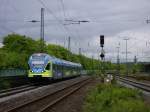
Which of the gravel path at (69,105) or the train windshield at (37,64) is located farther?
the train windshield at (37,64)

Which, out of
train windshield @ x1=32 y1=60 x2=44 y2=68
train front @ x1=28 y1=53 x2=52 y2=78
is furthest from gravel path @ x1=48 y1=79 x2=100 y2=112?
train windshield @ x1=32 y1=60 x2=44 y2=68

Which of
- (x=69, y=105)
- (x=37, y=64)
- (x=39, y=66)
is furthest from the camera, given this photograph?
(x=39, y=66)

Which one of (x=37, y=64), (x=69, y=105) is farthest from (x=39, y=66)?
(x=69, y=105)

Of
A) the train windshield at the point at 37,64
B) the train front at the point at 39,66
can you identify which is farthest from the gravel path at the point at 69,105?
the train windshield at the point at 37,64

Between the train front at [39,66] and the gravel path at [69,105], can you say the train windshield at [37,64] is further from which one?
the gravel path at [69,105]

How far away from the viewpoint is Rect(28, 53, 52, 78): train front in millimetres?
46531

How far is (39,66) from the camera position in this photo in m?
46.8

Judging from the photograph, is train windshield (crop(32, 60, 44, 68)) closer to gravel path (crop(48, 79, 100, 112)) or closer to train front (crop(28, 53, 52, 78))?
train front (crop(28, 53, 52, 78))

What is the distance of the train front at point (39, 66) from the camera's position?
46.5 metres

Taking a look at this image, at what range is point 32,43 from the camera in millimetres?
116938

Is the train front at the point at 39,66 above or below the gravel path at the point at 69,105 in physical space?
above

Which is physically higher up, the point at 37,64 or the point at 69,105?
the point at 37,64

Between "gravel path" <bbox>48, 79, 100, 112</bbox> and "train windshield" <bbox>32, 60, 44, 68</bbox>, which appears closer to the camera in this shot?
"gravel path" <bbox>48, 79, 100, 112</bbox>

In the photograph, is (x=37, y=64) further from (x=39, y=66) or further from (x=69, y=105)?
(x=69, y=105)
